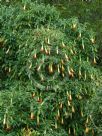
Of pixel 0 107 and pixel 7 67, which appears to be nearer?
Answer: pixel 0 107

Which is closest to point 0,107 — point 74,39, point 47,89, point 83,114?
point 47,89

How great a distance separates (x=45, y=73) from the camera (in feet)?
26.7

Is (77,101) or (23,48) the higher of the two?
(23,48)

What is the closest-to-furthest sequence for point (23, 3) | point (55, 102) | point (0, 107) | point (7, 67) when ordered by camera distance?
point (0, 107)
point (55, 102)
point (7, 67)
point (23, 3)

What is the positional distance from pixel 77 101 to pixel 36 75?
2.82 feet

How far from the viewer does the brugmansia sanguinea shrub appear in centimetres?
768

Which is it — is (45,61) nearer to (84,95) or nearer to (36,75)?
(36,75)

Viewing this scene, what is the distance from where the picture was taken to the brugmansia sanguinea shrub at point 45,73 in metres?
7.68

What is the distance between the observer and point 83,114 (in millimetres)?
8133

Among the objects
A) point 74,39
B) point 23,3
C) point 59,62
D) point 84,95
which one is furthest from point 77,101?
point 23,3

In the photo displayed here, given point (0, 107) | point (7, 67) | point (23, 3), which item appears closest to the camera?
point (0, 107)

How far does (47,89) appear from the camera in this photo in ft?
26.5

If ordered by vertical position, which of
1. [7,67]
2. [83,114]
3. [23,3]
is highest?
[23,3]

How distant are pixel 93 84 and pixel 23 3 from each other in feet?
7.53
